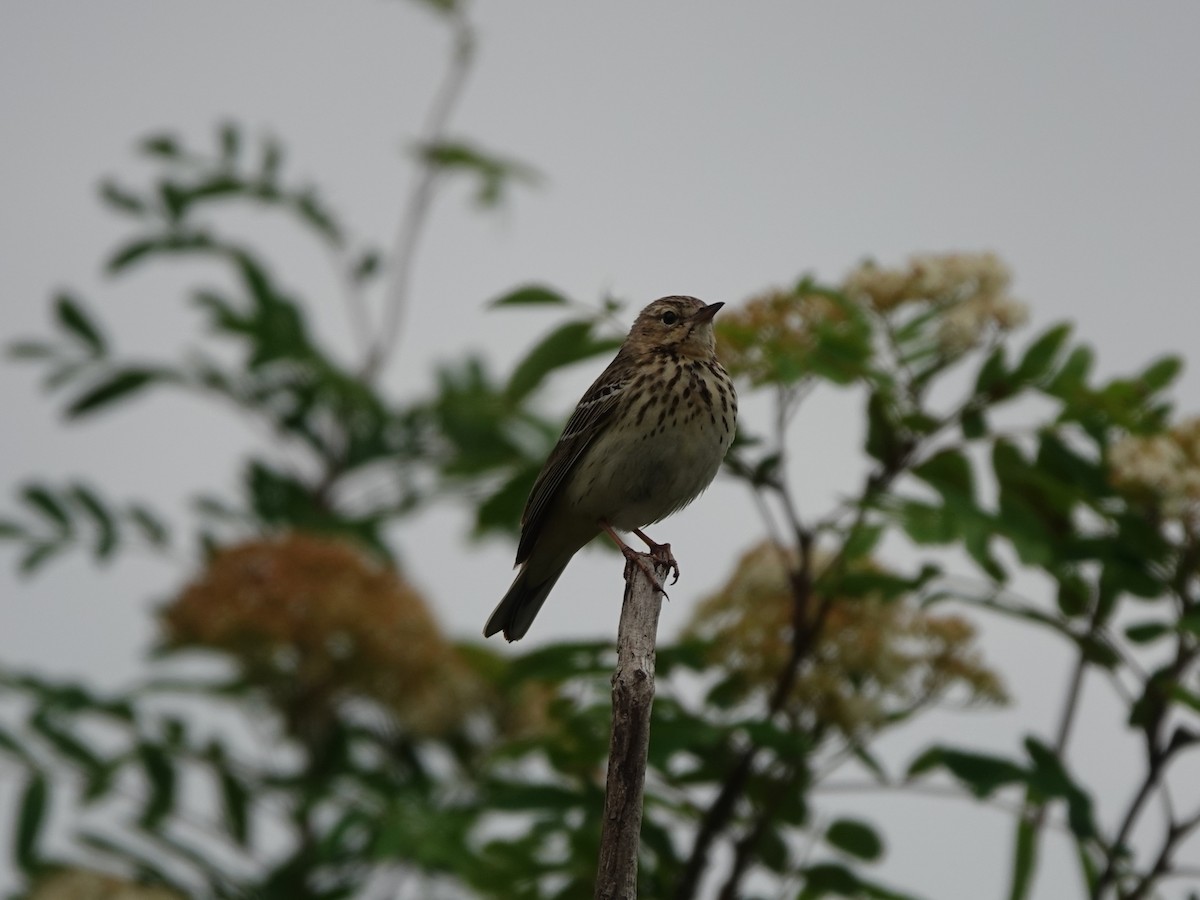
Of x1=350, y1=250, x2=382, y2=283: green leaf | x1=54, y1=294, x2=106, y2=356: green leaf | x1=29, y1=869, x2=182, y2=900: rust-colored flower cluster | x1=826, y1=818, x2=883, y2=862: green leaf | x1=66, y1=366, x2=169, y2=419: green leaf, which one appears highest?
x1=350, y1=250, x2=382, y2=283: green leaf

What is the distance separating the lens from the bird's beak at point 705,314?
6.65 meters

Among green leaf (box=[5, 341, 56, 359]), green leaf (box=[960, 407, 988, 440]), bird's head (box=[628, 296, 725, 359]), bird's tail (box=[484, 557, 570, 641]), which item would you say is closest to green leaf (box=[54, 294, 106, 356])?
green leaf (box=[5, 341, 56, 359])

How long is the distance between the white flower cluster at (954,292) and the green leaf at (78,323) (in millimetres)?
4723

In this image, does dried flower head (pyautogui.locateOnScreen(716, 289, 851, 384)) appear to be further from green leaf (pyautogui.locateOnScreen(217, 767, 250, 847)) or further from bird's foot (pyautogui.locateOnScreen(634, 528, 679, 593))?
green leaf (pyautogui.locateOnScreen(217, 767, 250, 847))

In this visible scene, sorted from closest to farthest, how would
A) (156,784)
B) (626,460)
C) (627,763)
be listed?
(627,763), (626,460), (156,784)

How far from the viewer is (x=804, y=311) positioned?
5801 mm

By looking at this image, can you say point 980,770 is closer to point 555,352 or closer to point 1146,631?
point 1146,631

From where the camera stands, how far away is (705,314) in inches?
265

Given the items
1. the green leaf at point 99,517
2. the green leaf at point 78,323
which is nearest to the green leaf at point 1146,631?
the green leaf at point 99,517

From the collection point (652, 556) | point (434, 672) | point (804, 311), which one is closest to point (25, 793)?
point (434, 672)

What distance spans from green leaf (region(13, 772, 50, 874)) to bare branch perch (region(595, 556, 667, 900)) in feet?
13.4

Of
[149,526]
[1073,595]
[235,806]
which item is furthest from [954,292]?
[149,526]

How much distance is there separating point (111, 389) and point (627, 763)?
6.06m

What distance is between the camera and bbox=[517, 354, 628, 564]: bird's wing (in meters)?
6.14
